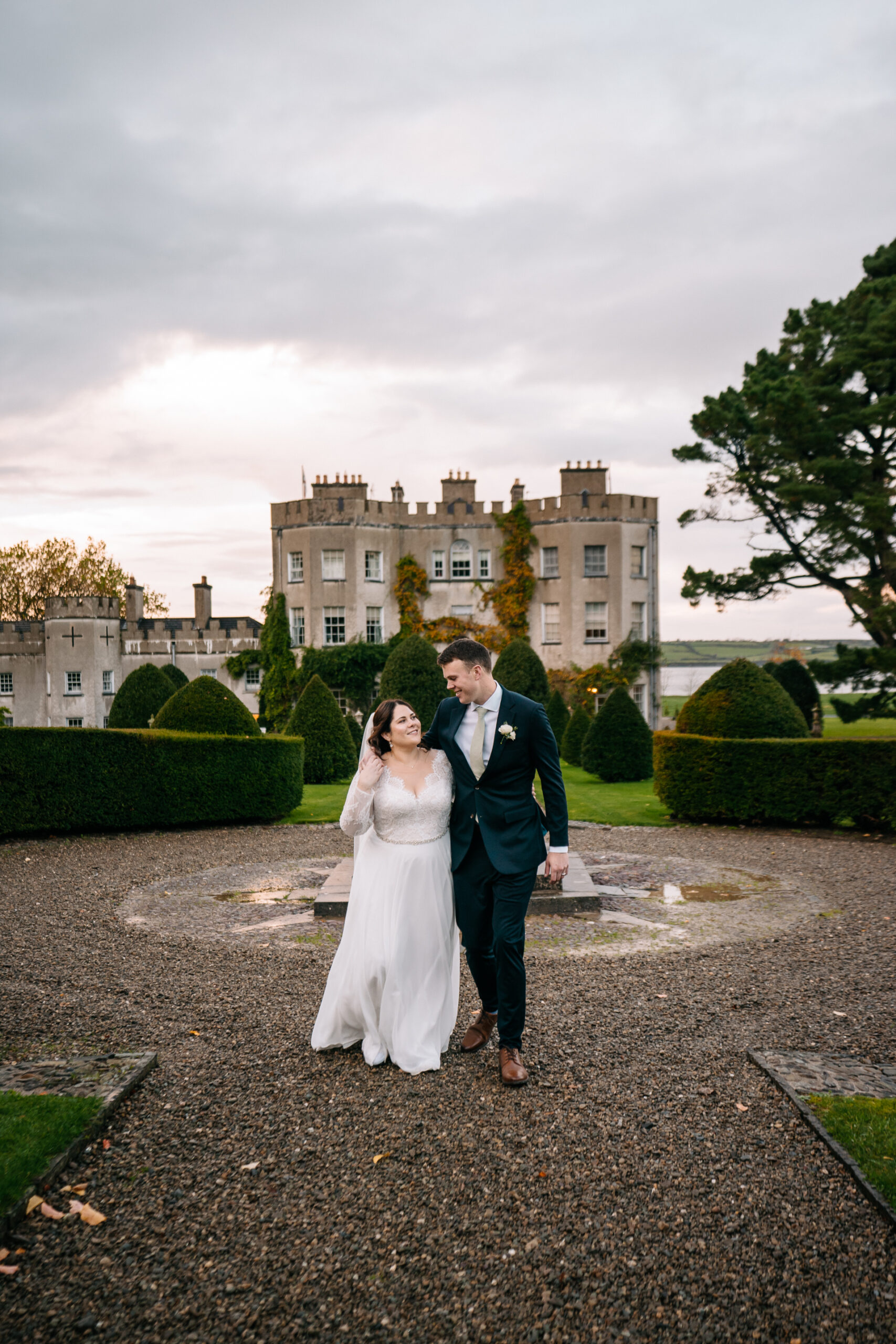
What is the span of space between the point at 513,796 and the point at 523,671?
21868 millimetres

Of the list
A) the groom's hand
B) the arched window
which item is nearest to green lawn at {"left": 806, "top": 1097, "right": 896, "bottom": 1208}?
the groom's hand

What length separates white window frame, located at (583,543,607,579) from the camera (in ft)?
118

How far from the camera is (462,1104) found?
4.06 metres

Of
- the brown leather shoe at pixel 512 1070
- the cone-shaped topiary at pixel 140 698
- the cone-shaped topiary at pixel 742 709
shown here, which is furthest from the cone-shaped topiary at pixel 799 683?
the brown leather shoe at pixel 512 1070

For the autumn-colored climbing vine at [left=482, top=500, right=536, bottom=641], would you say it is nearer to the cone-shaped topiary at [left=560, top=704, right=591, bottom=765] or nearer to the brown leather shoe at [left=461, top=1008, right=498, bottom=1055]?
the cone-shaped topiary at [left=560, top=704, right=591, bottom=765]

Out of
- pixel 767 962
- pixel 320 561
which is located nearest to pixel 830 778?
pixel 767 962

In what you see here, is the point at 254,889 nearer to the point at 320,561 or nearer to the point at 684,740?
the point at 684,740

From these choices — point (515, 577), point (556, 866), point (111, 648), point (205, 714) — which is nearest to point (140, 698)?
point (205, 714)

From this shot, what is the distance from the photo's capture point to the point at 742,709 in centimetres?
1391

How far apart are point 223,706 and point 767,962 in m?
10.4

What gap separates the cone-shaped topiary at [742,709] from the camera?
13844 millimetres

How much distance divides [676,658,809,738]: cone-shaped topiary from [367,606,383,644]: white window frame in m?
22.5

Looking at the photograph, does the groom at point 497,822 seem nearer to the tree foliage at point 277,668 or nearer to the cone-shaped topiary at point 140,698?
the cone-shaped topiary at point 140,698

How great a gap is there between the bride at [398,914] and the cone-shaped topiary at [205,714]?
10.1m
